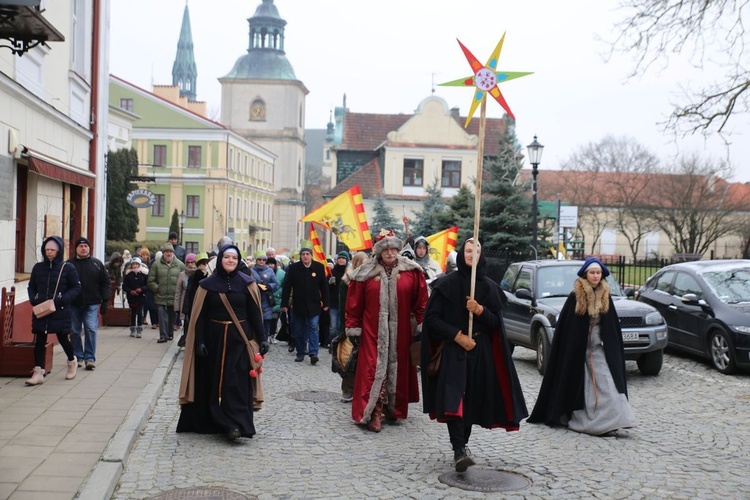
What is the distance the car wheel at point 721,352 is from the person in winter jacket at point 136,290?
33.7 feet

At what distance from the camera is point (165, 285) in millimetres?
16469

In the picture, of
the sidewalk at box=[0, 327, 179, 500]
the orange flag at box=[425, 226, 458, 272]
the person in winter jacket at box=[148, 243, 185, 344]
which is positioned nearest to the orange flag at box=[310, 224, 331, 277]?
the orange flag at box=[425, 226, 458, 272]

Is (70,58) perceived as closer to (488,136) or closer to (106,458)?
(106,458)

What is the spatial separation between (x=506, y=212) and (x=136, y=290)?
1641cm

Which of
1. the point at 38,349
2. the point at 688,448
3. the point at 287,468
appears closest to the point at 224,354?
the point at 287,468

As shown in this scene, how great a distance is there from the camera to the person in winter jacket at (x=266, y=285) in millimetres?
16375

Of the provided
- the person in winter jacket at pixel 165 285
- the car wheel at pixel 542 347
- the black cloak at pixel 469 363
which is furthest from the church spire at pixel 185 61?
the black cloak at pixel 469 363

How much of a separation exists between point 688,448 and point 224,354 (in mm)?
4384

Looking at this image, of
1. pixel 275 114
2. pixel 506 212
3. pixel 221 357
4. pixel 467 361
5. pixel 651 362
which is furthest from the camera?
pixel 275 114

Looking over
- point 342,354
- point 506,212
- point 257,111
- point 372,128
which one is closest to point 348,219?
point 342,354

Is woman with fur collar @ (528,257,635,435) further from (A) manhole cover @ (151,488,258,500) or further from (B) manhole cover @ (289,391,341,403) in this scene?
(A) manhole cover @ (151,488,258,500)

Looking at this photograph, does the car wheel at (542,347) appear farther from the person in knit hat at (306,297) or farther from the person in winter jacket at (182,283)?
the person in winter jacket at (182,283)

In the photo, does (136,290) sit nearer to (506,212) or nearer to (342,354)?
(342,354)

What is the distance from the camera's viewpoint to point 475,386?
24.0ft
